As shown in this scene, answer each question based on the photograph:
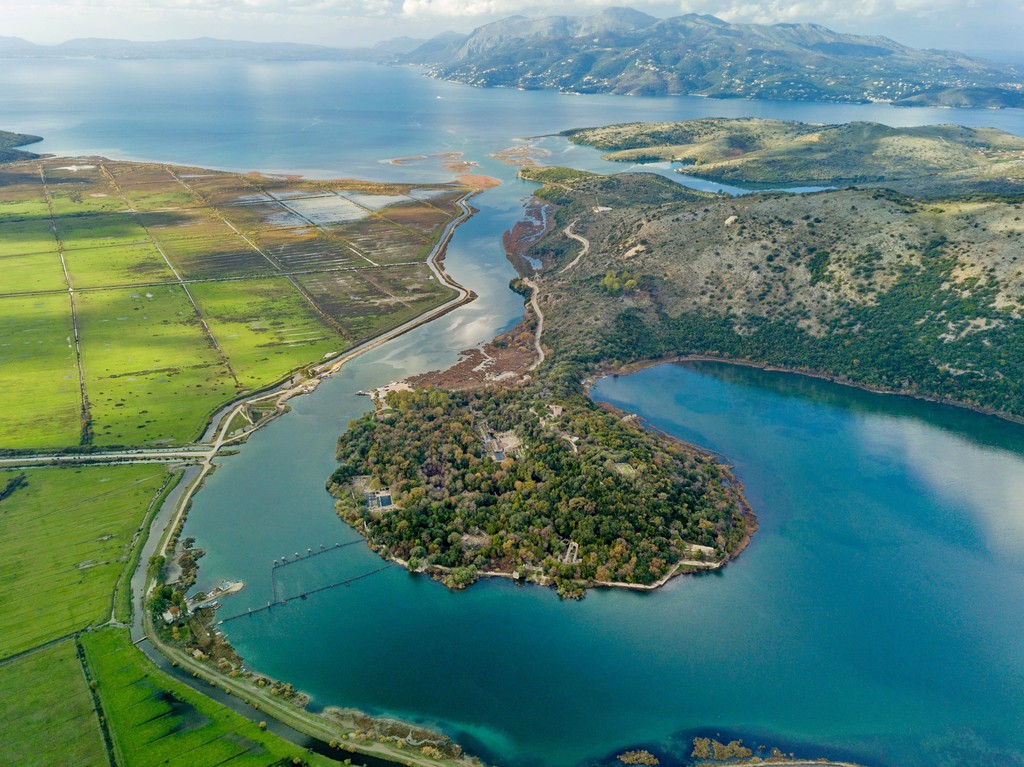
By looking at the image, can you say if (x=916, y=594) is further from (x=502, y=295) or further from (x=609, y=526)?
(x=502, y=295)

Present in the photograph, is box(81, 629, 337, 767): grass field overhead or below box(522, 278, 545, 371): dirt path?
below

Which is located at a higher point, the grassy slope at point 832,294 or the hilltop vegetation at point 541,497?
the grassy slope at point 832,294

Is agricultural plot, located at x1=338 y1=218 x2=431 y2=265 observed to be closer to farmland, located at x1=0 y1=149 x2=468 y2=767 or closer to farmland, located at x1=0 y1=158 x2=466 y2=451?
farmland, located at x1=0 y1=158 x2=466 y2=451

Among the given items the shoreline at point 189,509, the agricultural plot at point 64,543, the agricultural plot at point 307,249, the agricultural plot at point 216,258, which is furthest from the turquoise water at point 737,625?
the agricultural plot at point 307,249

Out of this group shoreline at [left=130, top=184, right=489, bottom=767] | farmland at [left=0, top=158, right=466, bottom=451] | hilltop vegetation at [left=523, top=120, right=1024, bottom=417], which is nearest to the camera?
shoreline at [left=130, top=184, right=489, bottom=767]

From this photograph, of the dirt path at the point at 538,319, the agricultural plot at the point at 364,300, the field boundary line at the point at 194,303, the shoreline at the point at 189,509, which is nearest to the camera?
the shoreline at the point at 189,509

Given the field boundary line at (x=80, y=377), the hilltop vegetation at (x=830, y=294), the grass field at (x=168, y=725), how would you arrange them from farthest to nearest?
the hilltop vegetation at (x=830, y=294)
the field boundary line at (x=80, y=377)
the grass field at (x=168, y=725)

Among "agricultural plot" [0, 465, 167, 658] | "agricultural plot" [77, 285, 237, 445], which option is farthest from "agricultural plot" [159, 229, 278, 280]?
"agricultural plot" [0, 465, 167, 658]

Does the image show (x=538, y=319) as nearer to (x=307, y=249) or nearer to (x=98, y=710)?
(x=307, y=249)

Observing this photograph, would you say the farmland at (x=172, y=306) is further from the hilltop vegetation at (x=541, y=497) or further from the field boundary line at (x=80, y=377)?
the hilltop vegetation at (x=541, y=497)
